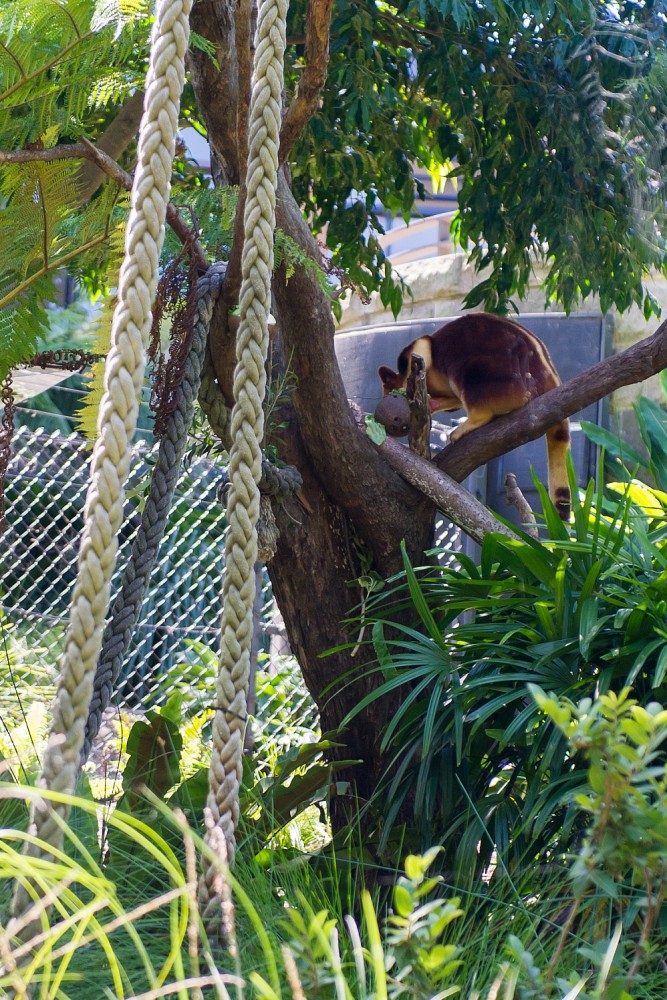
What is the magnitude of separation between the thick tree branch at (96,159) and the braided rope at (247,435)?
693 mm

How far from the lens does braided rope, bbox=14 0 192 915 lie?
1.08 meters

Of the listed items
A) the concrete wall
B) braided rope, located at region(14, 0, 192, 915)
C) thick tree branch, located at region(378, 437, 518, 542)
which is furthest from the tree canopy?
the concrete wall

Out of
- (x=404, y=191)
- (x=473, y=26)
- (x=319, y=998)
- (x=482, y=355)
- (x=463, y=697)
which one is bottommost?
(x=463, y=697)

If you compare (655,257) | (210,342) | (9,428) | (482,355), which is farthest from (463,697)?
(655,257)

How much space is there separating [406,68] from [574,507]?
2.05 meters

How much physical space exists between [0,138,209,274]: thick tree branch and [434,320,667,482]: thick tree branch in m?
1.26

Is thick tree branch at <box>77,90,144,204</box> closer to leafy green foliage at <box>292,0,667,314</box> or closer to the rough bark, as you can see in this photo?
the rough bark

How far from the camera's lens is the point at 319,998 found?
1162mm

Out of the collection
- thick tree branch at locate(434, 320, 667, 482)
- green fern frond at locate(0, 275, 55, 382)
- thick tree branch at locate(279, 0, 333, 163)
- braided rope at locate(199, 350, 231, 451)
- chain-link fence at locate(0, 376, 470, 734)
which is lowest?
chain-link fence at locate(0, 376, 470, 734)

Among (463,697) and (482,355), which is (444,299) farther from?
(463,697)

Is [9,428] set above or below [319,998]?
above

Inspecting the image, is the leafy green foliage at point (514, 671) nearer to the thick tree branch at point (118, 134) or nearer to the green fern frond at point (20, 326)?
the green fern frond at point (20, 326)

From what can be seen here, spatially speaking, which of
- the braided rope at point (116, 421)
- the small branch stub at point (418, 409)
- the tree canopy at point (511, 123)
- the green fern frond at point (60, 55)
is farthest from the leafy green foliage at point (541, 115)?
the braided rope at point (116, 421)

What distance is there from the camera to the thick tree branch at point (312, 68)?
2.08 metres
